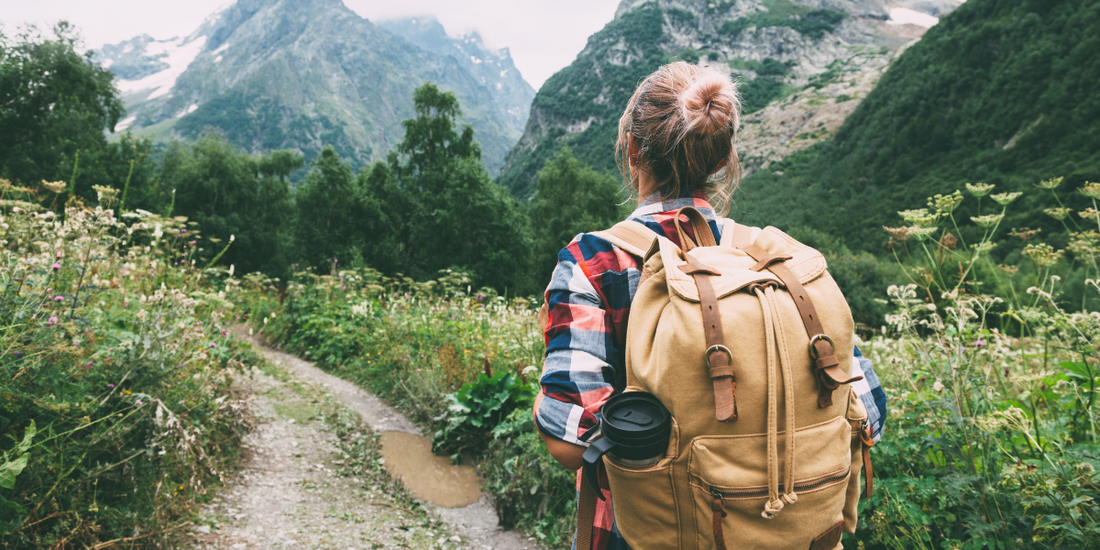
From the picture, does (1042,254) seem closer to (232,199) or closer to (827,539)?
(827,539)

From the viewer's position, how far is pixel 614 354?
3.55 ft

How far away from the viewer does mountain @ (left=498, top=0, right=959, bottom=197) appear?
113938 millimetres

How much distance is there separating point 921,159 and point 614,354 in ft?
259

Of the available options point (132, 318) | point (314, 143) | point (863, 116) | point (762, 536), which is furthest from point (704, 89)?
point (314, 143)

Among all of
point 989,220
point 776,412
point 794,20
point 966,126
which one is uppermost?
point 794,20

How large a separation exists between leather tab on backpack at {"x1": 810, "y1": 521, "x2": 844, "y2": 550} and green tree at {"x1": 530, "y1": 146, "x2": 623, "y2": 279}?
3275cm

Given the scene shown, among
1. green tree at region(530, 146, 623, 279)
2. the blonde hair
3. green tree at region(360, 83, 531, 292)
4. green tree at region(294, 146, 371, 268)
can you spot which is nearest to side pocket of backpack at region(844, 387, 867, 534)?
the blonde hair

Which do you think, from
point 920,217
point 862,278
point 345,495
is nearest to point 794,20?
point 862,278

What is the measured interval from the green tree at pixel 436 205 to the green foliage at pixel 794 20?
180 m

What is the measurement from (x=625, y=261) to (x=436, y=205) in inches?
875

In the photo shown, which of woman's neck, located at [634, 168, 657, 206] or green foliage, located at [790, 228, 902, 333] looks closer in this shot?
woman's neck, located at [634, 168, 657, 206]

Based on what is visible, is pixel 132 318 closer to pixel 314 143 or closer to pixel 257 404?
pixel 257 404

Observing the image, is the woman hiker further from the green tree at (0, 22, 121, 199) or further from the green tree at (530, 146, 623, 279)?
the green tree at (530, 146, 623, 279)

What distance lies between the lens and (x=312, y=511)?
10.4 feet
